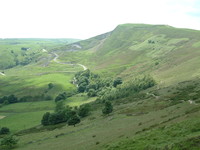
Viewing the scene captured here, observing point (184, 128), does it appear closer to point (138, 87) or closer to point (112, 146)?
point (112, 146)

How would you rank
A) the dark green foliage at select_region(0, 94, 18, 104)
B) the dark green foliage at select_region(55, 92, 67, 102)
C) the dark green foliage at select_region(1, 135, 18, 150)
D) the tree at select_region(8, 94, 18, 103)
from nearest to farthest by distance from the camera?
the dark green foliage at select_region(1, 135, 18, 150) → the dark green foliage at select_region(55, 92, 67, 102) → the dark green foliage at select_region(0, 94, 18, 104) → the tree at select_region(8, 94, 18, 103)

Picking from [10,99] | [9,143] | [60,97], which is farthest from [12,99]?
[9,143]

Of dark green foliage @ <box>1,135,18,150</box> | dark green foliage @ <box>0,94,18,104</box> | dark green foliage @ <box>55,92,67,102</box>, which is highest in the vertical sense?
dark green foliage @ <box>1,135,18,150</box>

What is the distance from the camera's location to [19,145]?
67375 mm

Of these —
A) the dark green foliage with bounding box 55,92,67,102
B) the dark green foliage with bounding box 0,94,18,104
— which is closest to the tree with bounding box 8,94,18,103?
the dark green foliage with bounding box 0,94,18,104

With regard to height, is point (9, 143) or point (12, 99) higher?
point (9, 143)

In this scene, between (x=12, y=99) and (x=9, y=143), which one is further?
(x=12, y=99)

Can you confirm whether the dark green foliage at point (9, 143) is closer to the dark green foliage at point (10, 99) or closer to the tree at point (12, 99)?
the dark green foliage at point (10, 99)

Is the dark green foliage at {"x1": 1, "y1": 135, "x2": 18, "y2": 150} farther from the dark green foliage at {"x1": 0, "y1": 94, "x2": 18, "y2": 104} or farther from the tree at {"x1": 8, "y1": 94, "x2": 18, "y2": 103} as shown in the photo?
the tree at {"x1": 8, "y1": 94, "x2": 18, "y2": 103}

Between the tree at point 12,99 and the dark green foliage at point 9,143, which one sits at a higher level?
the dark green foliage at point 9,143

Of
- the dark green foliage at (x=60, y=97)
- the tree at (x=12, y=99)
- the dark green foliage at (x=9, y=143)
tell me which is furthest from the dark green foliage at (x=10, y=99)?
the dark green foliage at (x=9, y=143)

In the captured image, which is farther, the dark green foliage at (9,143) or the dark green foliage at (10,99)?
the dark green foliage at (10,99)

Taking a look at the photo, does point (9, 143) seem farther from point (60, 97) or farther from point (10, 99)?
point (10, 99)

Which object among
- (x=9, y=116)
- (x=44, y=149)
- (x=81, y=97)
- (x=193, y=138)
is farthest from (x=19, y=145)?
(x=81, y=97)
